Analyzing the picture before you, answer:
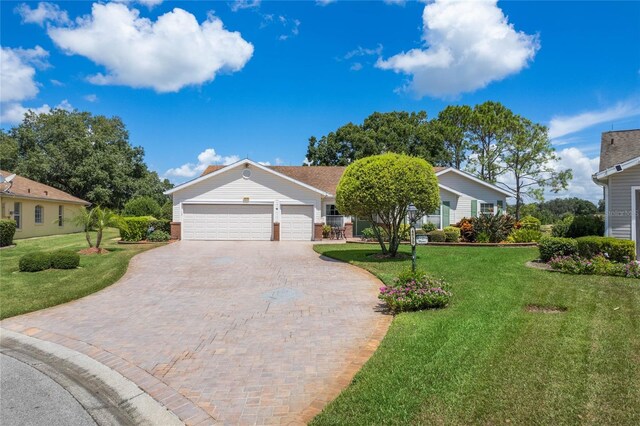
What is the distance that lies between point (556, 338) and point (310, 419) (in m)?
3.63

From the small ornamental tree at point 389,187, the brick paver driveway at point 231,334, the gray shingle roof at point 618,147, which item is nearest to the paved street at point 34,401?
the brick paver driveway at point 231,334

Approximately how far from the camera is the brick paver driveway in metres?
4.34

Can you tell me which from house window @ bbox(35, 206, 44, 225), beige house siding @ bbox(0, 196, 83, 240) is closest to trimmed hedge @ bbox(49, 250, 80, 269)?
beige house siding @ bbox(0, 196, 83, 240)

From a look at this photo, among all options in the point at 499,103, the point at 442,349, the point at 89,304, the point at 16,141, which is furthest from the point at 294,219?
the point at 16,141

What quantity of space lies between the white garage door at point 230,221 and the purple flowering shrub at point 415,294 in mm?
15970

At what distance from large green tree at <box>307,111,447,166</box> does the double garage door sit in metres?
17.6

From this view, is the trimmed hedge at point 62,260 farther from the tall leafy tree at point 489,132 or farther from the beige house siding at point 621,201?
the tall leafy tree at point 489,132

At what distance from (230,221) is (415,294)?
17.2m

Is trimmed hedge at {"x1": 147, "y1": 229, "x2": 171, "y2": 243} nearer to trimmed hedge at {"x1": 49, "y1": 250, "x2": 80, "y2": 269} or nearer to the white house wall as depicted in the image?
the white house wall

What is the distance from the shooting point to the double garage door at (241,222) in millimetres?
22719

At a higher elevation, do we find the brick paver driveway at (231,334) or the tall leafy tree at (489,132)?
the tall leafy tree at (489,132)

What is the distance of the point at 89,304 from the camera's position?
27.8 ft

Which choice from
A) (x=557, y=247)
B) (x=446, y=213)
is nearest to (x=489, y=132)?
(x=446, y=213)

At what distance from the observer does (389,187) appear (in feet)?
41.3
